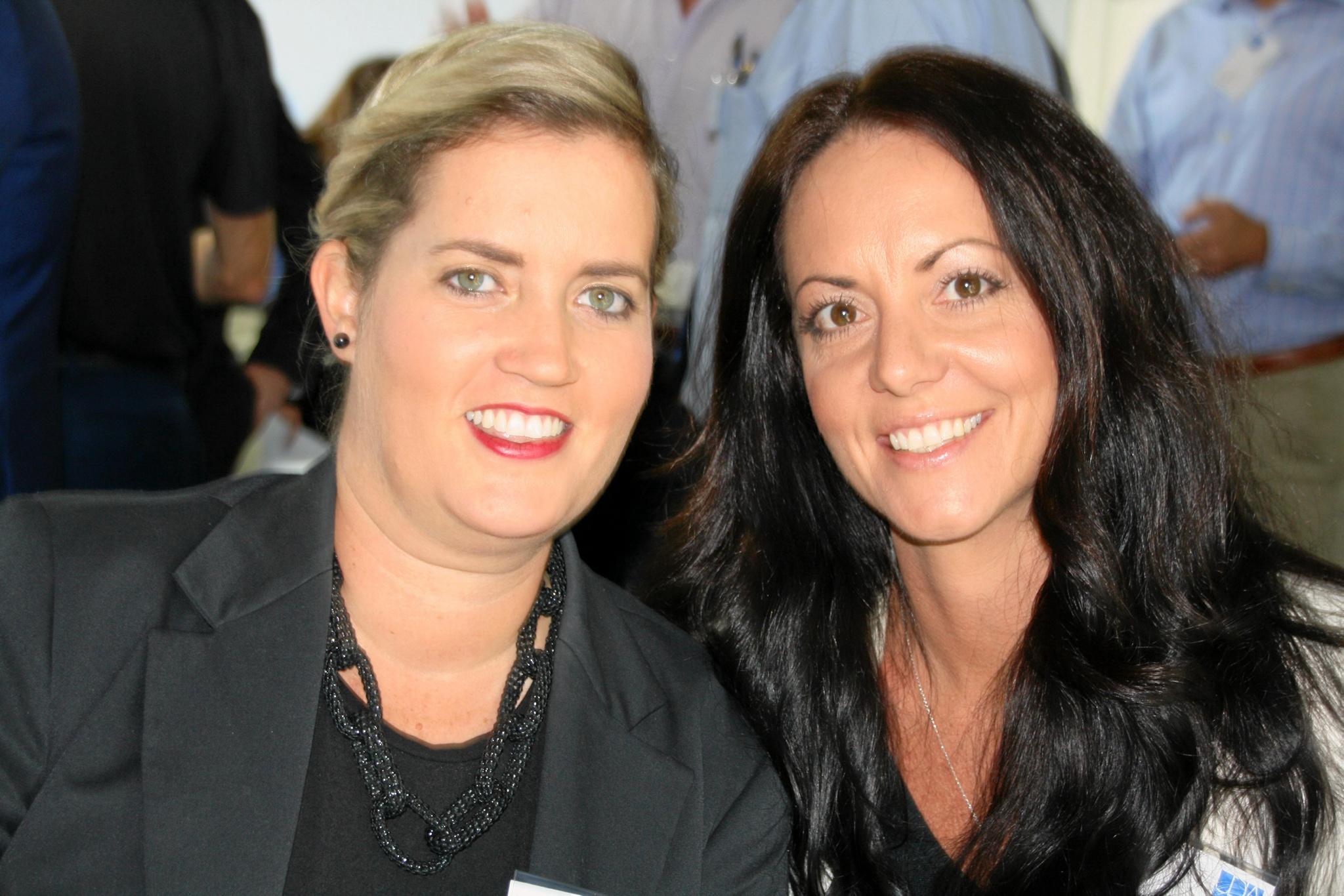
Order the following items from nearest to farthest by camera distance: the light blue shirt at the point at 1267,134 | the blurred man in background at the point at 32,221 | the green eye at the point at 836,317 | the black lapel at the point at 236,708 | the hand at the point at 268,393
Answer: the black lapel at the point at 236,708 < the green eye at the point at 836,317 < the blurred man in background at the point at 32,221 < the hand at the point at 268,393 < the light blue shirt at the point at 1267,134

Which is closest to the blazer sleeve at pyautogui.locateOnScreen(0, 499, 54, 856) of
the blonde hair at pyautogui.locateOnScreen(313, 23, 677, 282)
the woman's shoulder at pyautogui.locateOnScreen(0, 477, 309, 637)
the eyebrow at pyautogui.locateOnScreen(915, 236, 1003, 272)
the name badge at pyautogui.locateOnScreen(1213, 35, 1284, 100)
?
the woman's shoulder at pyautogui.locateOnScreen(0, 477, 309, 637)

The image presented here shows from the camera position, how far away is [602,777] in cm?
176

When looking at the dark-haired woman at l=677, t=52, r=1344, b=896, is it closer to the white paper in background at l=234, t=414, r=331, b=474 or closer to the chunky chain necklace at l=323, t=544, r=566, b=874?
the chunky chain necklace at l=323, t=544, r=566, b=874

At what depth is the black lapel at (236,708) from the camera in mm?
1498

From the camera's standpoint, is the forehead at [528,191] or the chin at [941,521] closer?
the forehead at [528,191]

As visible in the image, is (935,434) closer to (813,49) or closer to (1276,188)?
(813,49)

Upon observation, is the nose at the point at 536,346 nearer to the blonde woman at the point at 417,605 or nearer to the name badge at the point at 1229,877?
the blonde woman at the point at 417,605

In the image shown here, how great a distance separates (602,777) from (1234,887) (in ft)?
2.92

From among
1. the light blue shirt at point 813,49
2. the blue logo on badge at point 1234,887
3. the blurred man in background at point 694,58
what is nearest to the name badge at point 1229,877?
the blue logo on badge at point 1234,887

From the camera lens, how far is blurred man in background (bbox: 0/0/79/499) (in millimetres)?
2375

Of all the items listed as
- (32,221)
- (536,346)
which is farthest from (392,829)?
(32,221)

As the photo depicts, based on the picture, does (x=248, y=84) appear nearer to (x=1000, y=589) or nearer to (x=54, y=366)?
(x=54, y=366)

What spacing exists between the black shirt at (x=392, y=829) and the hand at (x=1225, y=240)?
262 centimetres

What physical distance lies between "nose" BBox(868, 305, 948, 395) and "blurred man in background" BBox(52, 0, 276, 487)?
1.55 metres
